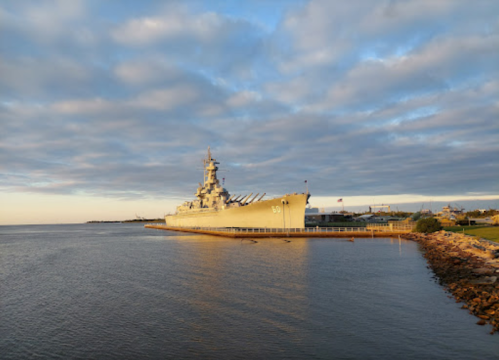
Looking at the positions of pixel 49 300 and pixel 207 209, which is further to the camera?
pixel 207 209

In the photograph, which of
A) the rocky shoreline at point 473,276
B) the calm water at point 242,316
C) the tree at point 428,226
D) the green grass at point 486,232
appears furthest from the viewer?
the tree at point 428,226

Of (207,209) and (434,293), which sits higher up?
(207,209)

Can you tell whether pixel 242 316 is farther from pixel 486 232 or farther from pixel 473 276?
pixel 486 232

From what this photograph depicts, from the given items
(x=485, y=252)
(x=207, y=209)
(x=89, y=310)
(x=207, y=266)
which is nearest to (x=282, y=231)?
(x=207, y=209)

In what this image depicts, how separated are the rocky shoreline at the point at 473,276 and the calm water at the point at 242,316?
2.18ft

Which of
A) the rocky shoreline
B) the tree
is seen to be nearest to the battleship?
the tree

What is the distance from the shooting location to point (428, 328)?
13062mm

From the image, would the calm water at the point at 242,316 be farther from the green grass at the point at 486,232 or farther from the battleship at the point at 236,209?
the battleship at the point at 236,209

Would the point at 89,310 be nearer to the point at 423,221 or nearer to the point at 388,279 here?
the point at 388,279

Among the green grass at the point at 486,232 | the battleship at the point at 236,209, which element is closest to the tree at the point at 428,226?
the green grass at the point at 486,232

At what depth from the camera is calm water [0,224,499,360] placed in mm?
11461

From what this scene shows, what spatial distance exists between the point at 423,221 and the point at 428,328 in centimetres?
4931

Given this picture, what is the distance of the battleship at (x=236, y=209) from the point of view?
5988cm

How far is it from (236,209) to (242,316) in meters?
51.0
